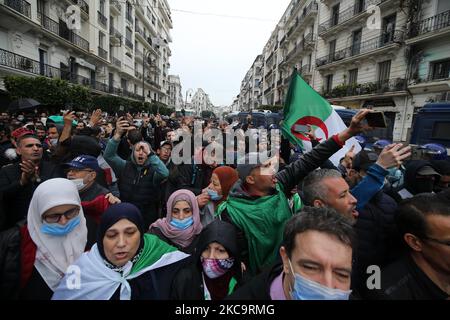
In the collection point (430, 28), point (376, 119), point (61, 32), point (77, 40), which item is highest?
point (77, 40)

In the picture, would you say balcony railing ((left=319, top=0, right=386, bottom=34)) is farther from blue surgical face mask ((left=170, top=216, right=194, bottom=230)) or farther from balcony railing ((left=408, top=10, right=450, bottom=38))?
blue surgical face mask ((left=170, top=216, right=194, bottom=230))

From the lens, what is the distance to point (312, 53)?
27469mm

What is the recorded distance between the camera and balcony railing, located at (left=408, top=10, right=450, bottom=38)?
1382 cm

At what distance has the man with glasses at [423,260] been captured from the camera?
4.97 ft

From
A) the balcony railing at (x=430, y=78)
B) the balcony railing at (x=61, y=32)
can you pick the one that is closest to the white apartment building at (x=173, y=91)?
the balcony railing at (x=61, y=32)

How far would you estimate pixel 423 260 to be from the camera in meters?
1.59

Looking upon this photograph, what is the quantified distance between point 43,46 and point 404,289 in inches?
873

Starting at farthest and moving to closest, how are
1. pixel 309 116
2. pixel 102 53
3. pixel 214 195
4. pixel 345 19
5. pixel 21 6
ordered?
pixel 102 53 → pixel 345 19 → pixel 21 6 → pixel 309 116 → pixel 214 195

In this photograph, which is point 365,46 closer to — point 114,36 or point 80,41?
point 80,41

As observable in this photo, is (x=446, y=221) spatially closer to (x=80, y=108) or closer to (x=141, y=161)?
(x=141, y=161)

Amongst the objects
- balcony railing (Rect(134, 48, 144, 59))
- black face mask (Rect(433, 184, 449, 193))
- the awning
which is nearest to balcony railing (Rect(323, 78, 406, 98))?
black face mask (Rect(433, 184, 449, 193))

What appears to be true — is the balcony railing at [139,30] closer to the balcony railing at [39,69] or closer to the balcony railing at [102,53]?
the balcony railing at [102,53]

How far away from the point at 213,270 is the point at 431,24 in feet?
62.0

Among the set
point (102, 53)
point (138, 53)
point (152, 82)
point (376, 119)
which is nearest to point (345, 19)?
point (102, 53)
